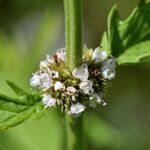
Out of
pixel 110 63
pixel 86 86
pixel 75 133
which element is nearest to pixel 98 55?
pixel 110 63

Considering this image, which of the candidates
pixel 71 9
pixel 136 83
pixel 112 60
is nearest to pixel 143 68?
pixel 136 83

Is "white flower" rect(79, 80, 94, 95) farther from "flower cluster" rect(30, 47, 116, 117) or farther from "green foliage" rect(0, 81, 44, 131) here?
"green foliage" rect(0, 81, 44, 131)

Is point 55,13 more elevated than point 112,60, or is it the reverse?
point 55,13

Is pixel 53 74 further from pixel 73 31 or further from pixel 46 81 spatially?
pixel 73 31

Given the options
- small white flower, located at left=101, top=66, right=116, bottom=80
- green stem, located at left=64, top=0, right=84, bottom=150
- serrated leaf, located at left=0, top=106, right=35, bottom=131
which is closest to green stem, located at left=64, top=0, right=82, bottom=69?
green stem, located at left=64, top=0, right=84, bottom=150

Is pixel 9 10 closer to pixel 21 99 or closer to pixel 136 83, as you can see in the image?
pixel 136 83

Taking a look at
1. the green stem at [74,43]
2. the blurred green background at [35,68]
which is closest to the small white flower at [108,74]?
the green stem at [74,43]
